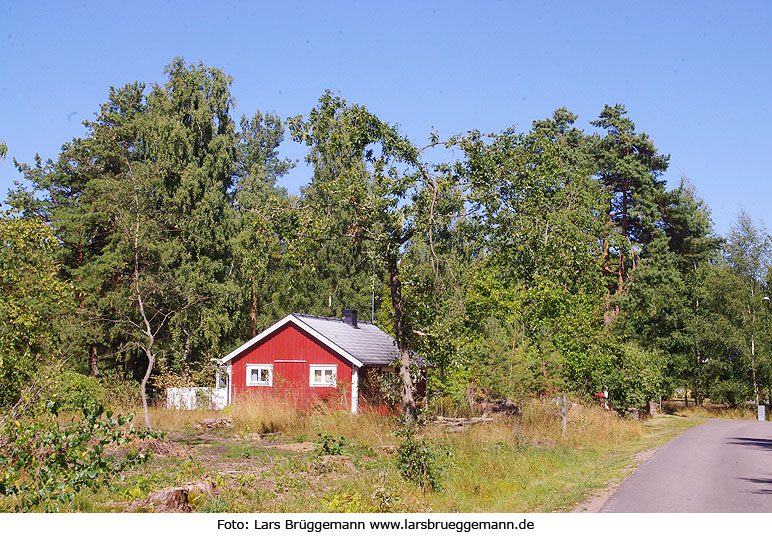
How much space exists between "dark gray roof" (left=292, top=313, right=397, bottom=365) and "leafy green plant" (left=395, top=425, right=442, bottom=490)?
17.2m

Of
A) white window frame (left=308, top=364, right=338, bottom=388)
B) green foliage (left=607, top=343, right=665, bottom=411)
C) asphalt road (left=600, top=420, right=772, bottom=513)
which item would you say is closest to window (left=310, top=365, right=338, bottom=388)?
white window frame (left=308, top=364, right=338, bottom=388)

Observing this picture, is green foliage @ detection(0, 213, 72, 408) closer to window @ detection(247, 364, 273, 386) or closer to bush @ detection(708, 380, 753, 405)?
window @ detection(247, 364, 273, 386)

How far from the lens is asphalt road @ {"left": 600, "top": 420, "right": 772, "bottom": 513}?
428 inches

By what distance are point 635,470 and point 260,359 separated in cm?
2020

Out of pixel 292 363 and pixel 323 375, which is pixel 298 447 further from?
pixel 292 363

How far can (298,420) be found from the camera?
23.2 m

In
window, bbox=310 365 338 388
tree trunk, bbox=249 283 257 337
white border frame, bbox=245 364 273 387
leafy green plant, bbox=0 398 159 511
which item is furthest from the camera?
tree trunk, bbox=249 283 257 337

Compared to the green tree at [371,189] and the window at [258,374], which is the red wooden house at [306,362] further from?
the green tree at [371,189]

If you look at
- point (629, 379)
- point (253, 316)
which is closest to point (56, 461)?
point (629, 379)

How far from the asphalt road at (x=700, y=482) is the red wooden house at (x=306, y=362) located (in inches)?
505

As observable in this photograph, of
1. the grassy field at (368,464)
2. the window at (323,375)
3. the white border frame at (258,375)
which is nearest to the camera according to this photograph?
the grassy field at (368,464)

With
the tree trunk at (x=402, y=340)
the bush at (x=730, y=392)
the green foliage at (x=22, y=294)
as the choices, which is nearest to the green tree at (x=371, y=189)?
the tree trunk at (x=402, y=340)

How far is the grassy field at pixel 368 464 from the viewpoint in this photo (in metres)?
10.4

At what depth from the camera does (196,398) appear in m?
31.2
